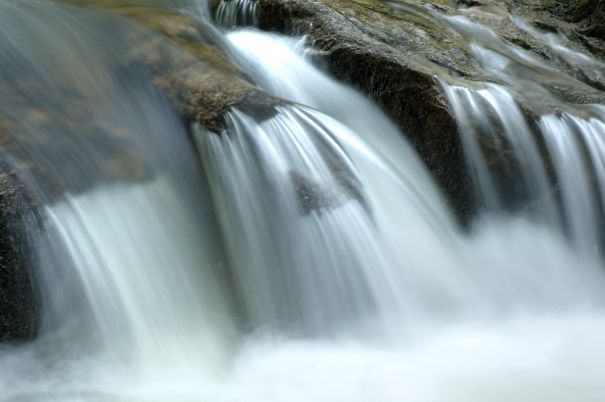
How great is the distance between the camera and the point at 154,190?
3459 mm

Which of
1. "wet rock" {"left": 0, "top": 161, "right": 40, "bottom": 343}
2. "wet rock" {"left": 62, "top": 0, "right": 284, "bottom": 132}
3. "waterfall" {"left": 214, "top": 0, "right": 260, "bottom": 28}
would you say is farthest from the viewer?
"waterfall" {"left": 214, "top": 0, "right": 260, "bottom": 28}

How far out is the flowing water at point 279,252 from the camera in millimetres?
2934

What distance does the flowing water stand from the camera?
9.62 ft

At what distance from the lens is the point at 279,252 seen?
3.47 m

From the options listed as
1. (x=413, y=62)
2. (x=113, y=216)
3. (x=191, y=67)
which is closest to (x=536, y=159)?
(x=413, y=62)

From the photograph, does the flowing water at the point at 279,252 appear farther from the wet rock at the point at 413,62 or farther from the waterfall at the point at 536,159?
the wet rock at the point at 413,62

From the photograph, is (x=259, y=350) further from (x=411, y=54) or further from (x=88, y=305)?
(x=411, y=54)

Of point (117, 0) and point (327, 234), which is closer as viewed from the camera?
point (327, 234)

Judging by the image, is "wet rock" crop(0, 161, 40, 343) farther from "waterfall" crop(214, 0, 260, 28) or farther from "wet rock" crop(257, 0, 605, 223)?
"waterfall" crop(214, 0, 260, 28)

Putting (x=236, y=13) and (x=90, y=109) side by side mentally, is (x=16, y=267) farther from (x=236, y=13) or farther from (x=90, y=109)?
(x=236, y=13)

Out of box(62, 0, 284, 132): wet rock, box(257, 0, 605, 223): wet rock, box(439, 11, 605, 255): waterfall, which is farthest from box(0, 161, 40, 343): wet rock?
box(439, 11, 605, 255): waterfall

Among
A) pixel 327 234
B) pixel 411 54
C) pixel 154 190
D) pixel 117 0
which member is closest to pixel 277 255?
pixel 327 234

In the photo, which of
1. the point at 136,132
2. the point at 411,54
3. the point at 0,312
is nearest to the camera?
the point at 0,312

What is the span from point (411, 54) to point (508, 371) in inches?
111
